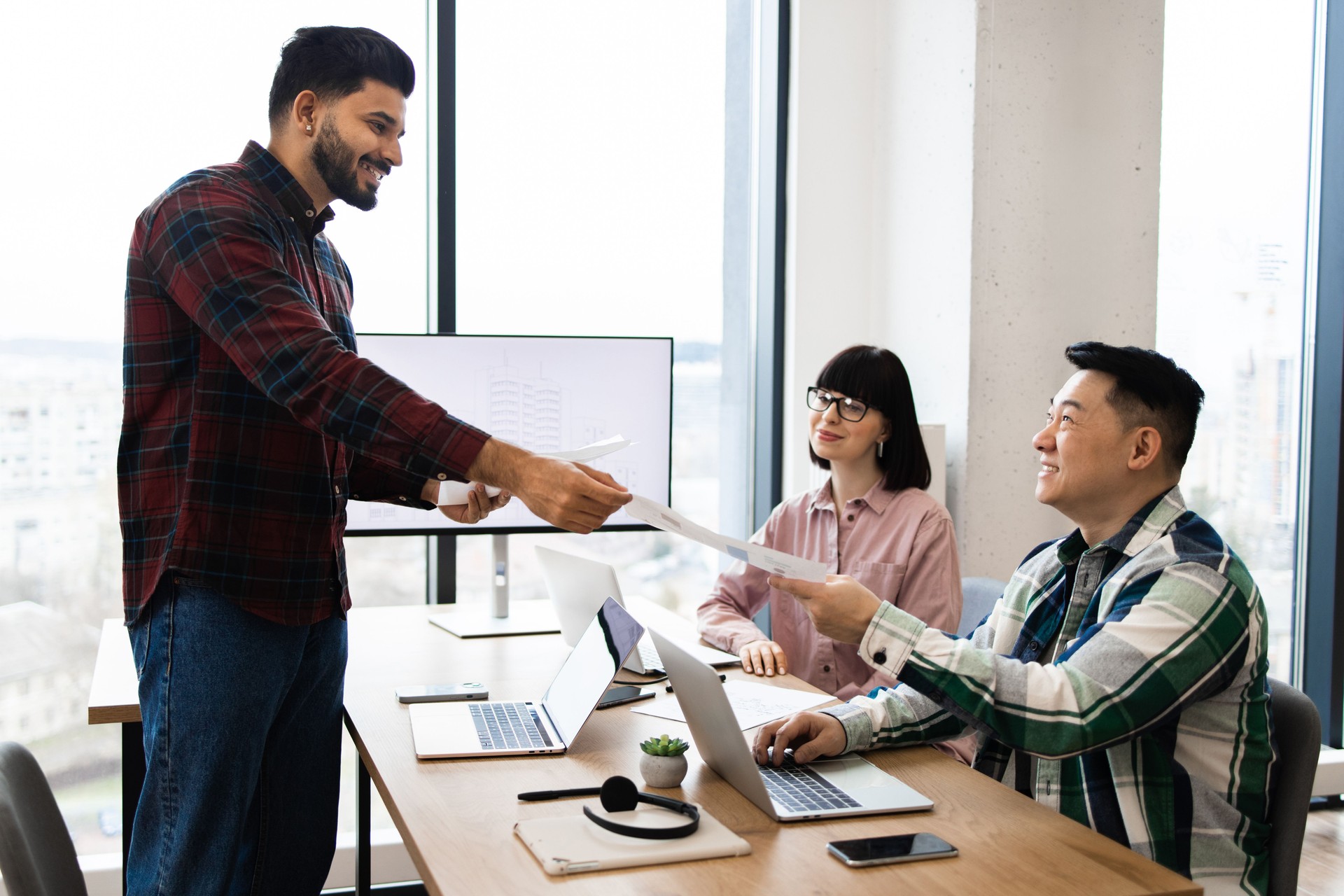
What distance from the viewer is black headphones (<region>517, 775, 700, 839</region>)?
1247 mm

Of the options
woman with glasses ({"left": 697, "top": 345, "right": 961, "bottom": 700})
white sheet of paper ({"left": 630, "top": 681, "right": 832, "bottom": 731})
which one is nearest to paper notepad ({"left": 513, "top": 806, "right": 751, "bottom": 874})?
white sheet of paper ({"left": 630, "top": 681, "right": 832, "bottom": 731})

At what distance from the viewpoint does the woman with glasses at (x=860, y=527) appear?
8.17ft

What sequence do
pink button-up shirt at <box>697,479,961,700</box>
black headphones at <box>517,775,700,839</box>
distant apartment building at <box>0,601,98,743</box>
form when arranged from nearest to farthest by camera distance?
black headphones at <box>517,775,700,839</box> → pink button-up shirt at <box>697,479,961,700</box> → distant apartment building at <box>0,601,98,743</box>

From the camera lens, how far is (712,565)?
3.55 metres

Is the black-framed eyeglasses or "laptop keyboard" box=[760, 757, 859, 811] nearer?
"laptop keyboard" box=[760, 757, 859, 811]

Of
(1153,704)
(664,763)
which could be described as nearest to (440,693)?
(664,763)

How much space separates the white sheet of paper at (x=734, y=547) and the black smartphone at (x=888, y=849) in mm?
332

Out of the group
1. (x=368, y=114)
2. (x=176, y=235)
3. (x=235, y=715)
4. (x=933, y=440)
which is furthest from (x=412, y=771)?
(x=933, y=440)

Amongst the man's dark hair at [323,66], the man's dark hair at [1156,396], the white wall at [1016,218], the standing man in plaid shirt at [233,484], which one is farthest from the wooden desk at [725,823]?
the white wall at [1016,218]

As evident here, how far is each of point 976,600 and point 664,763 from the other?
115 cm

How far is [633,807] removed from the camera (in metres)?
1.32

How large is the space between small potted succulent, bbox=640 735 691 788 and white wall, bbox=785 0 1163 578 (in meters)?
1.78

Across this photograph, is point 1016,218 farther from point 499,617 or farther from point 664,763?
point 664,763

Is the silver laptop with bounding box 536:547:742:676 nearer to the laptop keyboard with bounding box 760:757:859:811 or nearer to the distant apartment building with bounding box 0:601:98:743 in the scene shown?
the laptop keyboard with bounding box 760:757:859:811
